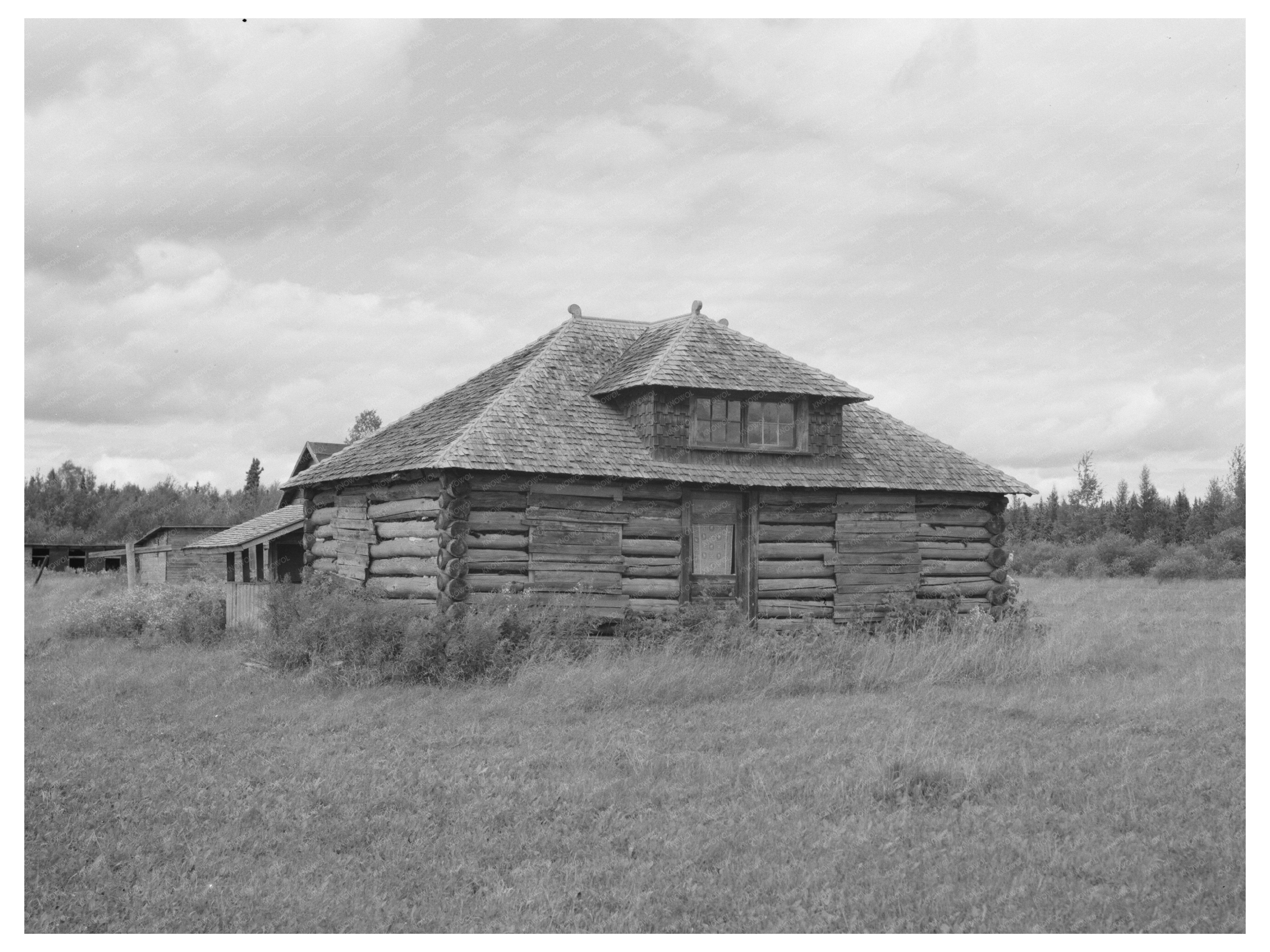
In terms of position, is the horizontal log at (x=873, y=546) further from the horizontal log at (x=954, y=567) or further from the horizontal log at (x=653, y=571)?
the horizontal log at (x=653, y=571)

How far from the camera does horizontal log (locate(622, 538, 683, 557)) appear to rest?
18.5 metres

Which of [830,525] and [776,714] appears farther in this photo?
[830,525]

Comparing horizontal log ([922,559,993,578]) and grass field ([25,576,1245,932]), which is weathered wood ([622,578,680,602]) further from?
horizontal log ([922,559,993,578])

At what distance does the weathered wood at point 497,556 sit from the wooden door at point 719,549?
2.98m

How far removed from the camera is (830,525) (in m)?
20.0

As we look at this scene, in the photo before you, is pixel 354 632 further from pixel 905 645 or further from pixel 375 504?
pixel 905 645

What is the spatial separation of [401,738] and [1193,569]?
43348 mm

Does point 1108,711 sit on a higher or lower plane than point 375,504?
lower

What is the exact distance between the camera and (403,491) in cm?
1856

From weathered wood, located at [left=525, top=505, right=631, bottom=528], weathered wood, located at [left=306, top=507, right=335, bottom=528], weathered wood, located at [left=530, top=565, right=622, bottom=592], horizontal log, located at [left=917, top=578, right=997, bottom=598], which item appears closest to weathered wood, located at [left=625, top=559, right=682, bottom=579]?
weathered wood, located at [left=530, top=565, right=622, bottom=592]

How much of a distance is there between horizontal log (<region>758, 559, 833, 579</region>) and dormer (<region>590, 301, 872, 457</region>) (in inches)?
78.0

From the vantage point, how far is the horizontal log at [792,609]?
1939 centimetres

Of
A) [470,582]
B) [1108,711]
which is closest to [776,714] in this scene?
[1108,711]

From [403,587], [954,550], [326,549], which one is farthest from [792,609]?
[326,549]
